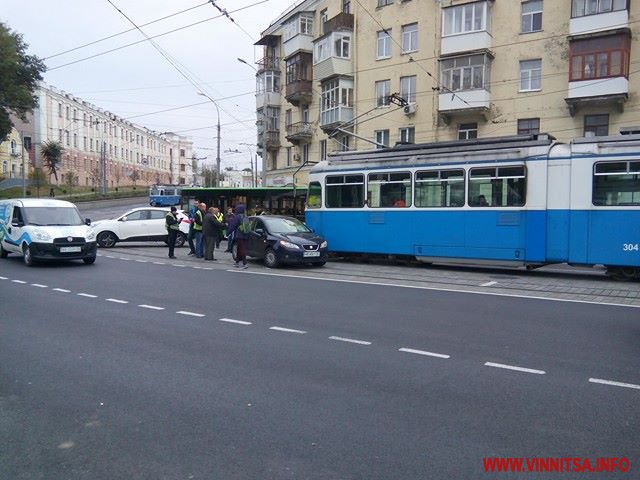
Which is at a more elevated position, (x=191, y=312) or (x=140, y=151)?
(x=140, y=151)

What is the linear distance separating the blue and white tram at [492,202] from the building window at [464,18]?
15849 mm

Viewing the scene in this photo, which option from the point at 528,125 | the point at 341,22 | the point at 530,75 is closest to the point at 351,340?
the point at 528,125

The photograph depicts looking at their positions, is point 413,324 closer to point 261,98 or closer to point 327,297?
point 327,297

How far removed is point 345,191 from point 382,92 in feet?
59.5

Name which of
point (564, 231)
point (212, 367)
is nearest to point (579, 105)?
point (564, 231)

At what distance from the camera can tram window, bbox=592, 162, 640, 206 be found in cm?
1316

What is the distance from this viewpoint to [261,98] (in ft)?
148

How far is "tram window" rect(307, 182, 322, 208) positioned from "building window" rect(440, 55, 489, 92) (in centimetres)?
1421

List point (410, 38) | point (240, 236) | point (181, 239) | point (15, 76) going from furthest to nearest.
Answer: point (15, 76) → point (410, 38) → point (181, 239) → point (240, 236)

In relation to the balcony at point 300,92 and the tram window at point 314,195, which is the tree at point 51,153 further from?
the tram window at point 314,195

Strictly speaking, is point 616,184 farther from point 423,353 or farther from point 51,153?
point 51,153

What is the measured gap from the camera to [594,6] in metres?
26.5

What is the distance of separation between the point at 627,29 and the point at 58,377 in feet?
89.9

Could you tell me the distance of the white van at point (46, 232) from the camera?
15688 millimetres
